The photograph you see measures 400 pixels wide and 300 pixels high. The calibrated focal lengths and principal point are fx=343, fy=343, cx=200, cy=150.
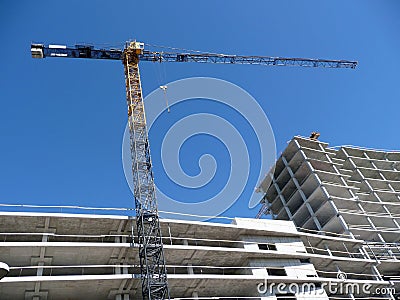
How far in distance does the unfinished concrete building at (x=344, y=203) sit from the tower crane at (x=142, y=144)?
18014 mm

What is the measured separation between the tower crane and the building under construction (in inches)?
40.7

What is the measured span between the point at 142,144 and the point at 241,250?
16.5 metres

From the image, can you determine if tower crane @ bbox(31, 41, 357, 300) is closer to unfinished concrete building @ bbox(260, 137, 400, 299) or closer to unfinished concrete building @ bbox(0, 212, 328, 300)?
unfinished concrete building @ bbox(0, 212, 328, 300)

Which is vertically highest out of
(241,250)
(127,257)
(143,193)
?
(143,193)

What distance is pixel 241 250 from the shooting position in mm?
32625

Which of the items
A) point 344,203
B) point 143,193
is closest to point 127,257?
point 143,193

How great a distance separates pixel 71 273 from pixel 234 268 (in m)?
15.1

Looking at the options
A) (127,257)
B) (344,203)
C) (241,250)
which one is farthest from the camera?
(344,203)

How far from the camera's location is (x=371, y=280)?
4088 centimetres

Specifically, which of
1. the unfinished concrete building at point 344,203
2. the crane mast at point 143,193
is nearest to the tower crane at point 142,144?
the crane mast at point 143,193

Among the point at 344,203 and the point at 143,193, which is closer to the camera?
the point at 143,193

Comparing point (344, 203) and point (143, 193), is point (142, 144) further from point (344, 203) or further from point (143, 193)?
point (344, 203)

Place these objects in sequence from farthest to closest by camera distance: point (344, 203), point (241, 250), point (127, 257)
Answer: point (344, 203)
point (241, 250)
point (127, 257)

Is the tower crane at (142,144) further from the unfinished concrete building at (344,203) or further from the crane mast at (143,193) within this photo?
the unfinished concrete building at (344,203)
